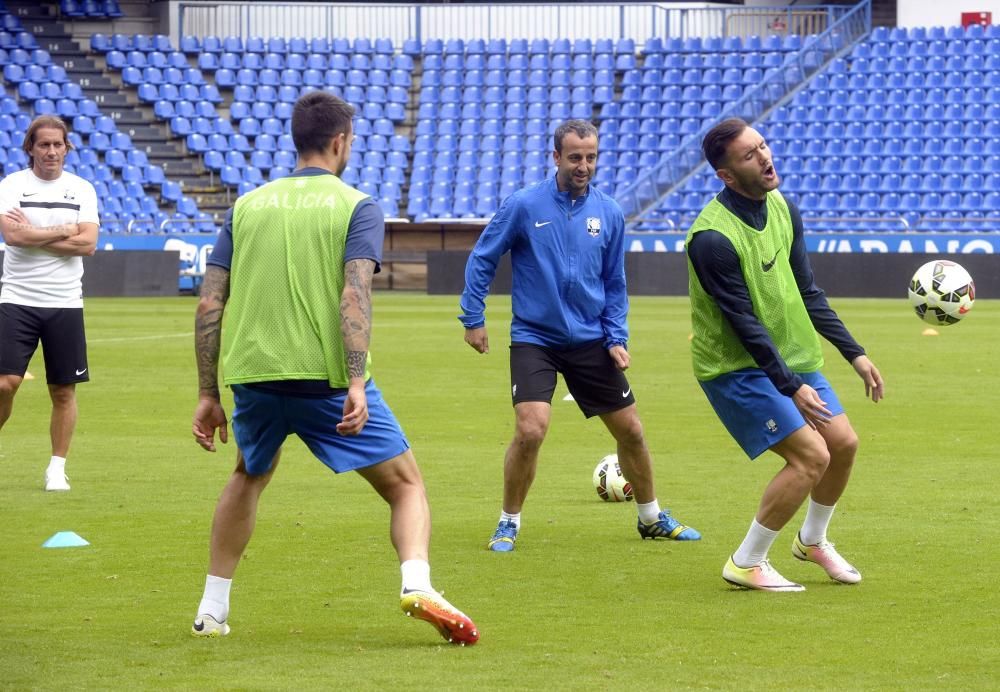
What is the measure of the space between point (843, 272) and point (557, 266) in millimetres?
27579

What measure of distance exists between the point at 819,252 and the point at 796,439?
29.1 metres

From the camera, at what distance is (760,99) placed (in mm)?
41875

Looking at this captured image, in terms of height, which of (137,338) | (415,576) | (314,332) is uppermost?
(314,332)

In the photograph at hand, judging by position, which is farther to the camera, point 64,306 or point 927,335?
point 927,335

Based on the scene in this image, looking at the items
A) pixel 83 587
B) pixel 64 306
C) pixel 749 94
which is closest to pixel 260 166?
pixel 749 94

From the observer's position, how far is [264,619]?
641cm

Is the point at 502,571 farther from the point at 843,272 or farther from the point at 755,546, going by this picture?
the point at 843,272

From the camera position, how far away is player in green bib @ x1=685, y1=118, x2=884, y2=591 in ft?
22.1

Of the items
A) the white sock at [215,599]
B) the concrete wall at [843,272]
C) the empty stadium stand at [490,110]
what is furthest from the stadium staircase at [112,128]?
the white sock at [215,599]

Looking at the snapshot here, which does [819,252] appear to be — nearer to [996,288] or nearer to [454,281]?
[996,288]

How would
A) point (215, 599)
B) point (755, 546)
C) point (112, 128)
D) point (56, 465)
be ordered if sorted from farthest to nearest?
point (112, 128) → point (56, 465) → point (755, 546) → point (215, 599)

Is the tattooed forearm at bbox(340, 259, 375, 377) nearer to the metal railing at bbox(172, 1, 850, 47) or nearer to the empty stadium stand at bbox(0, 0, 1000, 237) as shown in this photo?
the empty stadium stand at bbox(0, 0, 1000, 237)

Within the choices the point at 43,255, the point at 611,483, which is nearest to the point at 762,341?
the point at 611,483

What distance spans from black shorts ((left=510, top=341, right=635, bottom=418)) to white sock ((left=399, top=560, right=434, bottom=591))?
2.48 m
